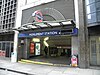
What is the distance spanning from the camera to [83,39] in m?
14.0

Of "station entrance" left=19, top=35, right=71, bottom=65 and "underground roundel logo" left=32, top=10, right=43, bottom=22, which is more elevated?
"underground roundel logo" left=32, top=10, right=43, bottom=22

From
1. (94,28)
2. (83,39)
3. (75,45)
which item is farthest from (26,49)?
(94,28)

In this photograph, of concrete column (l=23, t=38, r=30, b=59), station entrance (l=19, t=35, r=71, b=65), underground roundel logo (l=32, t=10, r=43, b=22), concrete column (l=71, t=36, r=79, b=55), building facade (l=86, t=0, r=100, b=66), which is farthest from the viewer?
station entrance (l=19, t=35, r=71, b=65)

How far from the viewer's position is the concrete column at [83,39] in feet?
45.2

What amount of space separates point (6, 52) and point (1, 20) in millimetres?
5577

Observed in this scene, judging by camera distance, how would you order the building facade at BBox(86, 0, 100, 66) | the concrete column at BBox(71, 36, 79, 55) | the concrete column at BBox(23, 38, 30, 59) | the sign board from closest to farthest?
1. the building facade at BBox(86, 0, 100, 66)
2. the sign board
3. the concrete column at BBox(71, 36, 79, 55)
4. the concrete column at BBox(23, 38, 30, 59)

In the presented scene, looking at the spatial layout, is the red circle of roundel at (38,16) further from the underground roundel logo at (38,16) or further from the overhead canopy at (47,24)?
the overhead canopy at (47,24)

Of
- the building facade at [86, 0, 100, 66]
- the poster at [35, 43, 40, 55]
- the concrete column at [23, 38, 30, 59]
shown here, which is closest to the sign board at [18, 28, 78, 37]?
the building facade at [86, 0, 100, 66]

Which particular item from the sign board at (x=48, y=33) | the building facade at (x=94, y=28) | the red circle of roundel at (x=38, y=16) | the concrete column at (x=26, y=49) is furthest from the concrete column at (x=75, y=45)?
the concrete column at (x=26, y=49)

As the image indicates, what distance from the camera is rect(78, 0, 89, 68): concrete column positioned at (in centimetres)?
1377

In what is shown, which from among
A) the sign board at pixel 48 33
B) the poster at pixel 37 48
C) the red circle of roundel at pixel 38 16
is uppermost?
the red circle of roundel at pixel 38 16

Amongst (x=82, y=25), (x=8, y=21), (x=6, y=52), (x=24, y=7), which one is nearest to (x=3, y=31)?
(x=8, y=21)

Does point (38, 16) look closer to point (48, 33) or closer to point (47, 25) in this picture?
point (47, 25)

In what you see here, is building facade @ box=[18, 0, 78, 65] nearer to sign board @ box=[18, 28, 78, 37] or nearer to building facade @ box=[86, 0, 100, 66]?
sign board @ box=[18, 28, 78, 37]
